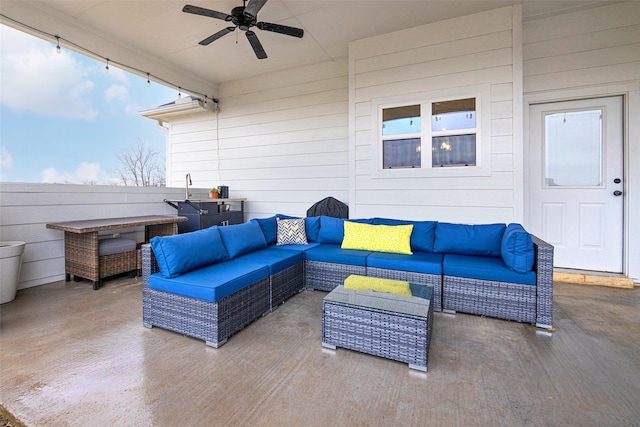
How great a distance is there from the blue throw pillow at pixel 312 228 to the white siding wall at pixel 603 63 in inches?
134

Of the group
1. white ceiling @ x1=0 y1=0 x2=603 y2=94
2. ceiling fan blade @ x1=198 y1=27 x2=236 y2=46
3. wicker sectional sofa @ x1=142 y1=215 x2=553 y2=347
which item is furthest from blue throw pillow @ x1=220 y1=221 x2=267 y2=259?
white ceiling @ x1=0 y1=0 x2=603 y2=94

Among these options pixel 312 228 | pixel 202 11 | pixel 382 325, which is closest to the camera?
pixel 382 325

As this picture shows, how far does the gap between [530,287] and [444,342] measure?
0.94 m

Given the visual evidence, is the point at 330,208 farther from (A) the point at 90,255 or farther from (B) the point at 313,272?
(A) the point at 90,255

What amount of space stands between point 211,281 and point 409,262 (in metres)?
1.85

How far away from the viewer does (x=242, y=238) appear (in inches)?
125

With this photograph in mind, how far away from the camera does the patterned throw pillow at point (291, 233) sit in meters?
3.80

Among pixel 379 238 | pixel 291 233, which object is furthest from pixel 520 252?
pixel 291 233

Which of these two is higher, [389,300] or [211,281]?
[211,281]

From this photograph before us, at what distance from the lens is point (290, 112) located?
5246 millimetres

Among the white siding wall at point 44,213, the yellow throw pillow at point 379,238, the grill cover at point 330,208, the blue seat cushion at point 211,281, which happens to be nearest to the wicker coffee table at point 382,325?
the blue seat cushion at point 211,281

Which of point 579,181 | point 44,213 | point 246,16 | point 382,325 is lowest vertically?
point 382,325

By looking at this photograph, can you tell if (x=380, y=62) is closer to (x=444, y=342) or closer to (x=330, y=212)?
(x=330, y=212)

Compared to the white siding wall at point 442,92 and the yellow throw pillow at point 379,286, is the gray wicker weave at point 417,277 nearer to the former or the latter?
the yellow throw pillow at point 379,286
